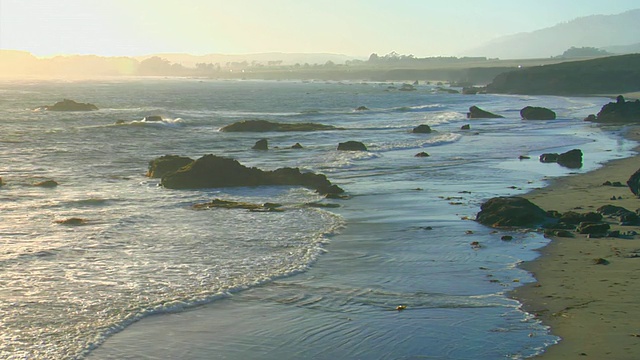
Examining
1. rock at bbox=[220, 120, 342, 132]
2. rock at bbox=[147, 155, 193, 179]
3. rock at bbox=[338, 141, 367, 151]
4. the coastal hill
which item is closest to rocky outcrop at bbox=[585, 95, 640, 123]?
rock at bbox=[220, 120, 342, 132]

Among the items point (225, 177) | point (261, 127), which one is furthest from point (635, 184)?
point (261, 127)

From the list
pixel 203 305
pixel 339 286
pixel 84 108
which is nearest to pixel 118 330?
pixel 203 305

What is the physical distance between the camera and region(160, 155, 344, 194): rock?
24422mm

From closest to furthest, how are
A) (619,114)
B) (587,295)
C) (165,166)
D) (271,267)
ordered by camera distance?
(587,295)
(271,267)
(165,166)
(619,114)

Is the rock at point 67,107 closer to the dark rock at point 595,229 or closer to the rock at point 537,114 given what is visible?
the rock at point 537,114

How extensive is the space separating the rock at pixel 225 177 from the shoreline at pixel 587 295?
1026 cm

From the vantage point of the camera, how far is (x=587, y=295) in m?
11.9

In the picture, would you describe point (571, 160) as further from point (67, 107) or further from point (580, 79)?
point (580, 79)

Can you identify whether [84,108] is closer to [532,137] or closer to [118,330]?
[532,137]

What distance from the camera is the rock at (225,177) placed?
2442 cm

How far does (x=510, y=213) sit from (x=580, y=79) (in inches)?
4164

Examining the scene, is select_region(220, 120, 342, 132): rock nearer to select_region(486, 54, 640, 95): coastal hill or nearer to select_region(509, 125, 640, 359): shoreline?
select_region(509, 125, 640, 359): shoreline

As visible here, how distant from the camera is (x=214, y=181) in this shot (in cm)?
2486

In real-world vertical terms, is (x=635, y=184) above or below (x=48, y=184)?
above
